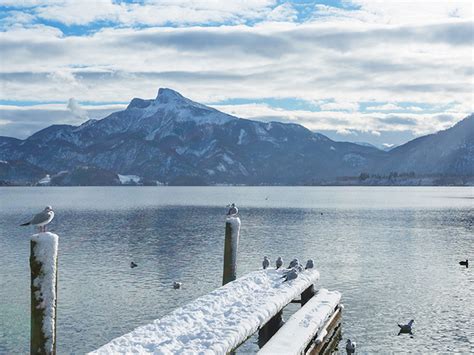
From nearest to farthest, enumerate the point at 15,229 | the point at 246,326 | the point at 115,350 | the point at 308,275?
the point at 115,350, the point at 246,326, the point at 308,275, the point at 15,229

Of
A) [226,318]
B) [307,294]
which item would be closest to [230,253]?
[307,294]

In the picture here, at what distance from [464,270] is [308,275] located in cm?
3595

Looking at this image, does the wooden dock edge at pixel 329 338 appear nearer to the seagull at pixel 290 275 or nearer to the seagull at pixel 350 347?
the seagull at pixel 350 347

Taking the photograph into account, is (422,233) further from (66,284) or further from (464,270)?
(66,284)

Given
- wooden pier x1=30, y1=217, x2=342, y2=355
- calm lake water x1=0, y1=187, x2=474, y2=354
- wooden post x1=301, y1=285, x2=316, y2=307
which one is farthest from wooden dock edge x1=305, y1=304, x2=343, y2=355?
wooden post x1=301, y1=285, x2=316, y2=307

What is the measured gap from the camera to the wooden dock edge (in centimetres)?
2455

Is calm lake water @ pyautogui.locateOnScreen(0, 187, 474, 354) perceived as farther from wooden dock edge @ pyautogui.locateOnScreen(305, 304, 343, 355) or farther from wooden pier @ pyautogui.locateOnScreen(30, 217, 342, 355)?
wooden pier @ pyautogui.locateOnScreen(30, 217, 342, 355)

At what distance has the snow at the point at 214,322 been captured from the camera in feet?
63.6

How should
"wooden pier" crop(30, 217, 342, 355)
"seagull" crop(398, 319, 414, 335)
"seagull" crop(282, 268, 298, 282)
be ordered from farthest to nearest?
"seagull" crop(398, 319, 414, 335) < "seagull" crop(282, 268, 298, 282) < "wooden pier" crop(30, 217, 342, 355)

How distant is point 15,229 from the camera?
10275 cm

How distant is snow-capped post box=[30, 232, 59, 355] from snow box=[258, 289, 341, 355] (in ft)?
24.6

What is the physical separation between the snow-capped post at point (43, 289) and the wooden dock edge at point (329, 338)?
34.9ft

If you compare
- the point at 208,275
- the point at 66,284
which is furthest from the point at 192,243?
the point at 66,284

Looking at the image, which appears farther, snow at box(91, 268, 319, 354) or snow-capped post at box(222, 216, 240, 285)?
snow-capped post at box(222, 216, 240, 285)
